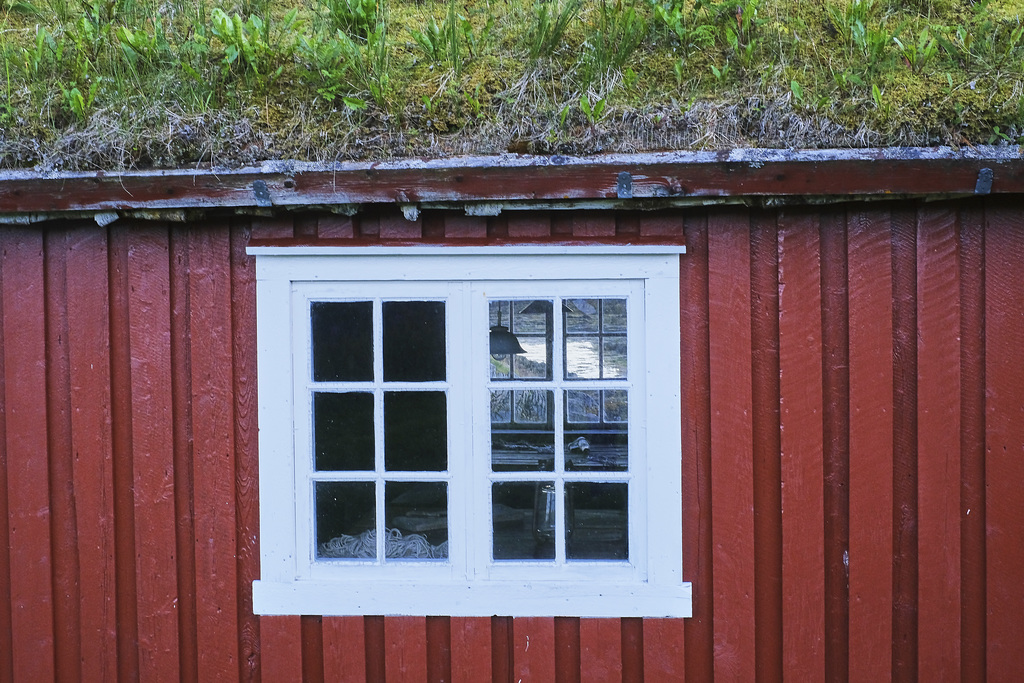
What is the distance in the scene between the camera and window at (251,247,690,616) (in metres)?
2.76

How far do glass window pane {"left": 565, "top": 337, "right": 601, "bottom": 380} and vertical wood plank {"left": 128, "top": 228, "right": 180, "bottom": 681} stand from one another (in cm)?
163

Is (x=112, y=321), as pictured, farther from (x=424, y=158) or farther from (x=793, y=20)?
(x=793, y=20)

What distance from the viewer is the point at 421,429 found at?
2.84m

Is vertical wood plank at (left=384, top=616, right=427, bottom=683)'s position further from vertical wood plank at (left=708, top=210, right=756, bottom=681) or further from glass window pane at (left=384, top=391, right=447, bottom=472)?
vertical wood plank at (left=708, top=210, right=756, bottom=681)

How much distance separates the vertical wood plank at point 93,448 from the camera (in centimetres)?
285

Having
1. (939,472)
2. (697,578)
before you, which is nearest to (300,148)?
(697,578)

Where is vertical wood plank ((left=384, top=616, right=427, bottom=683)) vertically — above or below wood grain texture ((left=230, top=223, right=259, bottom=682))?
below

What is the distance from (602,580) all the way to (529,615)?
0.32m

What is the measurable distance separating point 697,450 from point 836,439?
54cm

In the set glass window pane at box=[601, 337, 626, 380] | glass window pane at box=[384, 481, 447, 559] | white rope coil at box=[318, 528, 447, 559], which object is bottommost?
white rope coil at box=[318, 528, 447, 559]

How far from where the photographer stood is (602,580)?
9.16 feet

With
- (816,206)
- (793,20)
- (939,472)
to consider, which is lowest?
(939,472)

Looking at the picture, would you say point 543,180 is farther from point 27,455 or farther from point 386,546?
point 27,455

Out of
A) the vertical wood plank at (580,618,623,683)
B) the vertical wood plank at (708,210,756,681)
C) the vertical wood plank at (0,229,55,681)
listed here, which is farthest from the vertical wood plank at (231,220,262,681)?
the vertical wood plank at (708,210,756,681)
